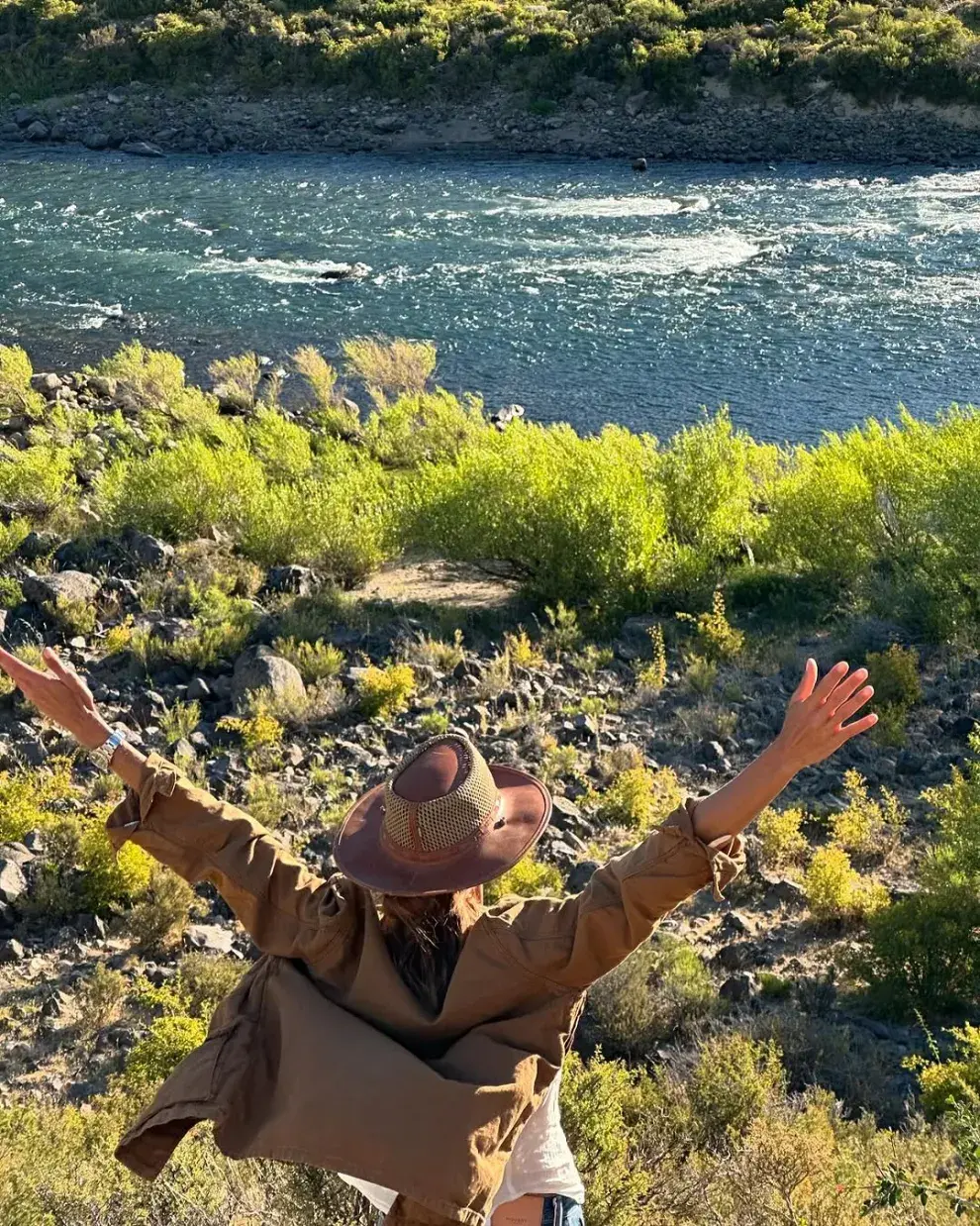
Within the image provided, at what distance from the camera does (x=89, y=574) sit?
11781 millimetres

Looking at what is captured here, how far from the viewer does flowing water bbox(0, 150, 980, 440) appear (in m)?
20.6

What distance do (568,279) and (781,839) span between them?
63.6ft

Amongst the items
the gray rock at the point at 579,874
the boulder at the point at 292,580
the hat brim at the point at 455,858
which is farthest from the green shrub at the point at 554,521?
the hat brim at the point at 455,858

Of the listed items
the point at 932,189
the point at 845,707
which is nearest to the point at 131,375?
the point at 845,707

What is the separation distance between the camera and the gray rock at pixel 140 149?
40000mm

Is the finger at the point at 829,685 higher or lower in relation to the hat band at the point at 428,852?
higher

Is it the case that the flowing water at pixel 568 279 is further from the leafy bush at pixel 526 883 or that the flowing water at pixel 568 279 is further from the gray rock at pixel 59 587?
the leafy bush at pixel 526 883

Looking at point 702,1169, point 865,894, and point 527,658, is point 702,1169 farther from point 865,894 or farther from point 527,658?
point 527,658

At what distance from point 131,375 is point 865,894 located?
1583cm

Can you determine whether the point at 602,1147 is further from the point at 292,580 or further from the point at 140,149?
the point at 140,149

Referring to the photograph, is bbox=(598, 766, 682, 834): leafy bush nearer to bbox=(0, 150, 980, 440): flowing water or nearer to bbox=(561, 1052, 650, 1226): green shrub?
bbox=(561, 1052, 650, 1226): green shrub

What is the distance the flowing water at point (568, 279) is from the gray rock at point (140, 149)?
14.3ft

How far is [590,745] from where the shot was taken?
9125mm

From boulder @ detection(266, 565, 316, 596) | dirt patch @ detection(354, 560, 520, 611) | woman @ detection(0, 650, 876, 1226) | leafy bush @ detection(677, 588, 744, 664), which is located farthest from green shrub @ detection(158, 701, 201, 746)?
woman @ detection(0, 650, 876, 1226)
